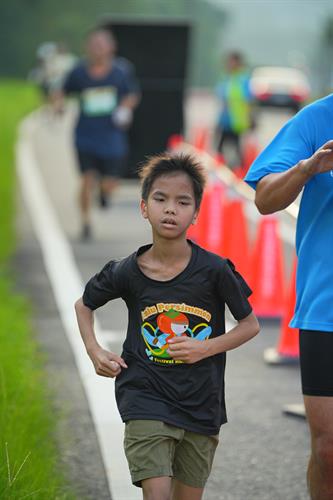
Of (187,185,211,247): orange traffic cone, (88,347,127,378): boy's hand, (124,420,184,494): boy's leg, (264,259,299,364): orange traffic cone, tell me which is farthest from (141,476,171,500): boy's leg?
(187,185,211,247): orange traffic cone

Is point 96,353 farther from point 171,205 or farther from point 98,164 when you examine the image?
point 98,164

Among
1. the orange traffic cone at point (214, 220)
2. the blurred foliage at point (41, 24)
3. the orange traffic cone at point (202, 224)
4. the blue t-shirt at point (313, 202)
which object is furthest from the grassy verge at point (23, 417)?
the blurred foliage at point (41, 24)

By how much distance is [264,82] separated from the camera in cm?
5484

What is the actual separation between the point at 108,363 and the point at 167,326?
21cm

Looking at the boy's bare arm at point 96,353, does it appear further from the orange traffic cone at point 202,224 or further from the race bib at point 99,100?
the race bib at point 99,100

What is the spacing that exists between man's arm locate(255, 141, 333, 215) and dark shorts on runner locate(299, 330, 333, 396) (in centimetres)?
42

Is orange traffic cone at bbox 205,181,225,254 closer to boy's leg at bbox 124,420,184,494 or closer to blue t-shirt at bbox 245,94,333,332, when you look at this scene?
blue t-shirt at bbox 245,94,333,332

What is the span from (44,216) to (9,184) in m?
0.63

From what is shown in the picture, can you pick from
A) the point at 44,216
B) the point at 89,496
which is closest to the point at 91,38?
the point at 44,216

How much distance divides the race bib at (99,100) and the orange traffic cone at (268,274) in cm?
463

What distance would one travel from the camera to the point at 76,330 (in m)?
8.96

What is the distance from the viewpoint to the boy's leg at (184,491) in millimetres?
4586

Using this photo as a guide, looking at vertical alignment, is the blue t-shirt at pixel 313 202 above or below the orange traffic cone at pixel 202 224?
above

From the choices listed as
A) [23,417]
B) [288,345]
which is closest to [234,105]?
[288,345]
